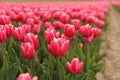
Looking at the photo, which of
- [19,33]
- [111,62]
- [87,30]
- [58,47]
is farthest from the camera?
[111,62]

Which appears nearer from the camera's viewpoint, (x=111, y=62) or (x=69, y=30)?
(x=69, y=30)

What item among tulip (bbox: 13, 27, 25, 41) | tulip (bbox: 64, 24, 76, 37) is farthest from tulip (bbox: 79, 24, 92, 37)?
tulip (bbox: 13, 27, 25, 41)

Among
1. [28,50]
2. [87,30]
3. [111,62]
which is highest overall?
[28,50]

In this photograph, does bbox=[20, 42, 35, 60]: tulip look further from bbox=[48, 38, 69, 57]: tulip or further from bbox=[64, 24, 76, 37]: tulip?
bbox=[64, 24, 76, 37]: tulip

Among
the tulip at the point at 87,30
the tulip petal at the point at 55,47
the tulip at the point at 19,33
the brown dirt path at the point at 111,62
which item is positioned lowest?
the brown dirt path at the point at 111,62

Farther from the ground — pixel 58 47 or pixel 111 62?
pixel 58 47

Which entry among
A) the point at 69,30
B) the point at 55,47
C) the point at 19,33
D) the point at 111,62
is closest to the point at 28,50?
the point at 55,47

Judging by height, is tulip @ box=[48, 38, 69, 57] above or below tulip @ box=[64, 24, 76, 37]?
above

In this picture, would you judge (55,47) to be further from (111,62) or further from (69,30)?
(111,62)

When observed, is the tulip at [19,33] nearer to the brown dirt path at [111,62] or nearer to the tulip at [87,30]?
the tulip at [87,30]

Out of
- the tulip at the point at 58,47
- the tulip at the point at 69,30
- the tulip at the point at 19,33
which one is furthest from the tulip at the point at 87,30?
the tulip at the point at 58,47

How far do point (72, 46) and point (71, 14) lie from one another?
2270 mm

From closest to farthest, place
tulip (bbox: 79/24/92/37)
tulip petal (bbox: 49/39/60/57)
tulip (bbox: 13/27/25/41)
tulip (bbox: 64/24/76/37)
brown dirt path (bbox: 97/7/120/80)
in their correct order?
1. tulip petal (bbox: 49/39/60/57)
2. tulip (bbox: 13/27/25/41)
3. tulip (bbox: 64/24/76/37)
4. tulip (bbox: 79/24/92/37)
5. brown dirt path (bbox: 97/7/120/80)

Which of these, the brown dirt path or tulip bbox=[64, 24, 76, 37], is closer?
tulip bbox=[64, 24, 76, 37]
